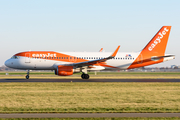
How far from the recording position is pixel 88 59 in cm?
4466

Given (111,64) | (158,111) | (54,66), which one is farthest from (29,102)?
(111,64)

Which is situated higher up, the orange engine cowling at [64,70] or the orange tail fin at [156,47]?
the orange tail fin at [156,47]

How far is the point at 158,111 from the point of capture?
13.8 meters

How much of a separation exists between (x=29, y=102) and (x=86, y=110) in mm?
4993

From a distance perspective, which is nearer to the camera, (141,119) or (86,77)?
(141,119)

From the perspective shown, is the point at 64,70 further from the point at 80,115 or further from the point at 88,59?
the point at 80,115

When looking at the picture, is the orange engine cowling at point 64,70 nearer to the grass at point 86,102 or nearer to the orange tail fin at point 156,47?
the orange tail fin at point 156,47

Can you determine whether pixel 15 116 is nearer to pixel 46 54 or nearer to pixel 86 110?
pixel 86 110

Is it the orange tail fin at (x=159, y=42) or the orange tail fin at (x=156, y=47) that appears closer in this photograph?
the orange tail fin at (x=156, y=47)

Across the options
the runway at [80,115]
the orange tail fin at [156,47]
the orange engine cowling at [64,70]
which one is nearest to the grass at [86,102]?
the runway at [80,115]

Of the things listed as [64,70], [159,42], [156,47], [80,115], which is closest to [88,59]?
[64,70]

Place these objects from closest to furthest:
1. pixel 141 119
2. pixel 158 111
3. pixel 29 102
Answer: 1. pixel 141 119
2. pixel 158 111
3. pixel 29 102

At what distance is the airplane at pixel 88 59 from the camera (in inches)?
1661

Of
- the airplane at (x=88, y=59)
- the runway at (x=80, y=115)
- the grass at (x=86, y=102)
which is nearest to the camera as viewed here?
the runway at (x=80, y=115)
